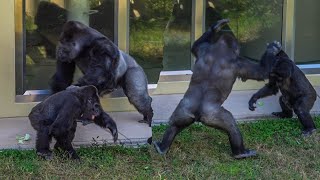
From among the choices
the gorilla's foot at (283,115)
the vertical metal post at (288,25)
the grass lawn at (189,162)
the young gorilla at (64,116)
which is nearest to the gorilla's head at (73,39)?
the young gorilla at (64,116)

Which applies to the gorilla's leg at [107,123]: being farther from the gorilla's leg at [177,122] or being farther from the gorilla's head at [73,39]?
the gorilla's head at [73,39]

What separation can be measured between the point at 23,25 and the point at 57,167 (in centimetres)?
308

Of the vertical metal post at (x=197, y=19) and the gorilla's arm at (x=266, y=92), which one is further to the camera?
the vertical metal post at (x=197, y=19)

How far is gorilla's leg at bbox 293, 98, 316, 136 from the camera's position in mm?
8180

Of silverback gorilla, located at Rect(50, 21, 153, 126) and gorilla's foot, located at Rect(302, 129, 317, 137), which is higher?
silverback gorilla, located at Rect(50, 21, 153, 126)

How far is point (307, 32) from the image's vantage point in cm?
1141

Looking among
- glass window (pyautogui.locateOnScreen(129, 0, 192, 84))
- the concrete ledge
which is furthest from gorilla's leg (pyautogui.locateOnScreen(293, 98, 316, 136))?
glass window (pyautogui.locateOnScreen(129, 0, 192, 84))

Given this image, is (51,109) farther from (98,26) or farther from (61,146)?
(98,26)

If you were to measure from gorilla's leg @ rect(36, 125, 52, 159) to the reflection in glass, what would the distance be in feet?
16.3

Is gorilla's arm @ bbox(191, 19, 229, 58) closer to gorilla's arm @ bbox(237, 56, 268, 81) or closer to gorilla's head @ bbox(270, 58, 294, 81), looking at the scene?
gorilla's arm @ bbox(237, 56, 268, 81)

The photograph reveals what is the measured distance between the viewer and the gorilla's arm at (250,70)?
6.77m

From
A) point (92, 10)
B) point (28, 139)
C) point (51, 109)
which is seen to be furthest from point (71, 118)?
point (92, 10)

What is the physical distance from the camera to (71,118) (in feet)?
21.5

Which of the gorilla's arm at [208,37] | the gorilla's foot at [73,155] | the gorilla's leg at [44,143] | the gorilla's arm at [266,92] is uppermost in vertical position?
the gorilla's arm at [208,37]
